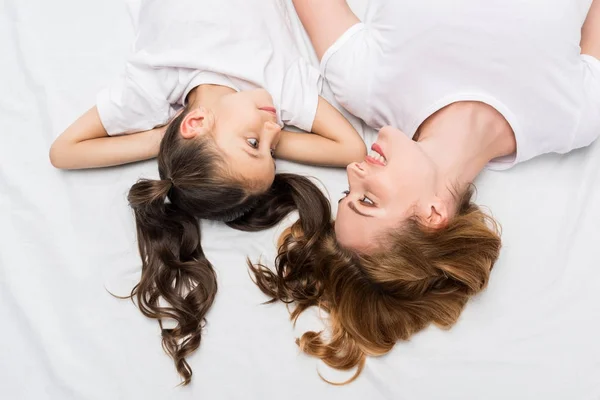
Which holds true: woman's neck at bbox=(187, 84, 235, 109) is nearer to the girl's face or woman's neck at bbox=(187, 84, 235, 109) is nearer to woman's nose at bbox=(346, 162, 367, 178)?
the girl's face

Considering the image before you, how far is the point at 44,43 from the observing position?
1.62m

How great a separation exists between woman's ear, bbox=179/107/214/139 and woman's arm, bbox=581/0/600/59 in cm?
91

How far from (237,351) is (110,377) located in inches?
11.3

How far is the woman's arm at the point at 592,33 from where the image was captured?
1.42 meters

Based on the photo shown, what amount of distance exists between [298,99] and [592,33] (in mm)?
725

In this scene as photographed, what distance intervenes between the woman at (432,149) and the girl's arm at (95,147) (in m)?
0.43

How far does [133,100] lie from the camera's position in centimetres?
147

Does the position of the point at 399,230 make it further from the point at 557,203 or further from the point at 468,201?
the point at 557,203

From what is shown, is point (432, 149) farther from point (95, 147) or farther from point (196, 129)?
point (95, 147)

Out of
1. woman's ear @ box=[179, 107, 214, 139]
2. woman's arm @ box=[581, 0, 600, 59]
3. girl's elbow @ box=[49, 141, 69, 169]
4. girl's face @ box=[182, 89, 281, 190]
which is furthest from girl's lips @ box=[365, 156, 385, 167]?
girl's elbow @ box=[49, 141, 69, 169]

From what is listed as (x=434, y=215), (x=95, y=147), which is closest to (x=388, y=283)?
(x=434, y=215)

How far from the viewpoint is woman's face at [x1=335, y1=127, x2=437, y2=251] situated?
4.01 ft

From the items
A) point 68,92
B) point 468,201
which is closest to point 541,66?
point 468,201

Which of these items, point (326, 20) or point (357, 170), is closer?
point (357, 170)
